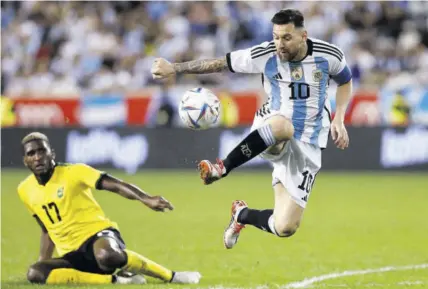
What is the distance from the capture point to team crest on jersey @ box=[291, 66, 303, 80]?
23.9 feet

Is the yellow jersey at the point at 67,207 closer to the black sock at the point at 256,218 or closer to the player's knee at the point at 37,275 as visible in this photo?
the player's knee at the point at 37,275

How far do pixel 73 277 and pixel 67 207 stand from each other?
56 cm

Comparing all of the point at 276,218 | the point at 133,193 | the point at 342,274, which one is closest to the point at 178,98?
the point at 342,274

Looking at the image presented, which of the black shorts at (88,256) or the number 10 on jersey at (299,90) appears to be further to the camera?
the black shorts at (88,256)

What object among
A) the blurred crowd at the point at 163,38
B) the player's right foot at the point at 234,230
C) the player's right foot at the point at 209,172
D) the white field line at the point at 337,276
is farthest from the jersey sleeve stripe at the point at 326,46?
the blurred crowd at the point at 163,38

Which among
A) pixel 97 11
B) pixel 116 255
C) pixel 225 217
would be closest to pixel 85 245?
pixel 116 255

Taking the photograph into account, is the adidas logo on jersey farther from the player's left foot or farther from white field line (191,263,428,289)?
the player's left foot

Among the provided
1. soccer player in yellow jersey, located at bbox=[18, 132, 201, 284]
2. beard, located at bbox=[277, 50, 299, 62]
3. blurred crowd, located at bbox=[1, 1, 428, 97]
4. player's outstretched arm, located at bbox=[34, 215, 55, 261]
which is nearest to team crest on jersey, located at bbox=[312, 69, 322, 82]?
beard, located at bbox=[277, 50, 299, 62]

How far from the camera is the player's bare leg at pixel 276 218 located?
738 centimetres

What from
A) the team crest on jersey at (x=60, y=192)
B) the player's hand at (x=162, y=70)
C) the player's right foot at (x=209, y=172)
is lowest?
the team crest on jersey at (x=60, y=192)

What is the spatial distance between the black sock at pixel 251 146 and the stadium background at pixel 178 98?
14.6ft

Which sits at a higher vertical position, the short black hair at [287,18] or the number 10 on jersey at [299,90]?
the short black hair at [287,18]

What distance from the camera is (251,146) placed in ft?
22.7

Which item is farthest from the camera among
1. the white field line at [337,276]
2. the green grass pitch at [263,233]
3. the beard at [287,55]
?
the green grass pitch at [263,233]
